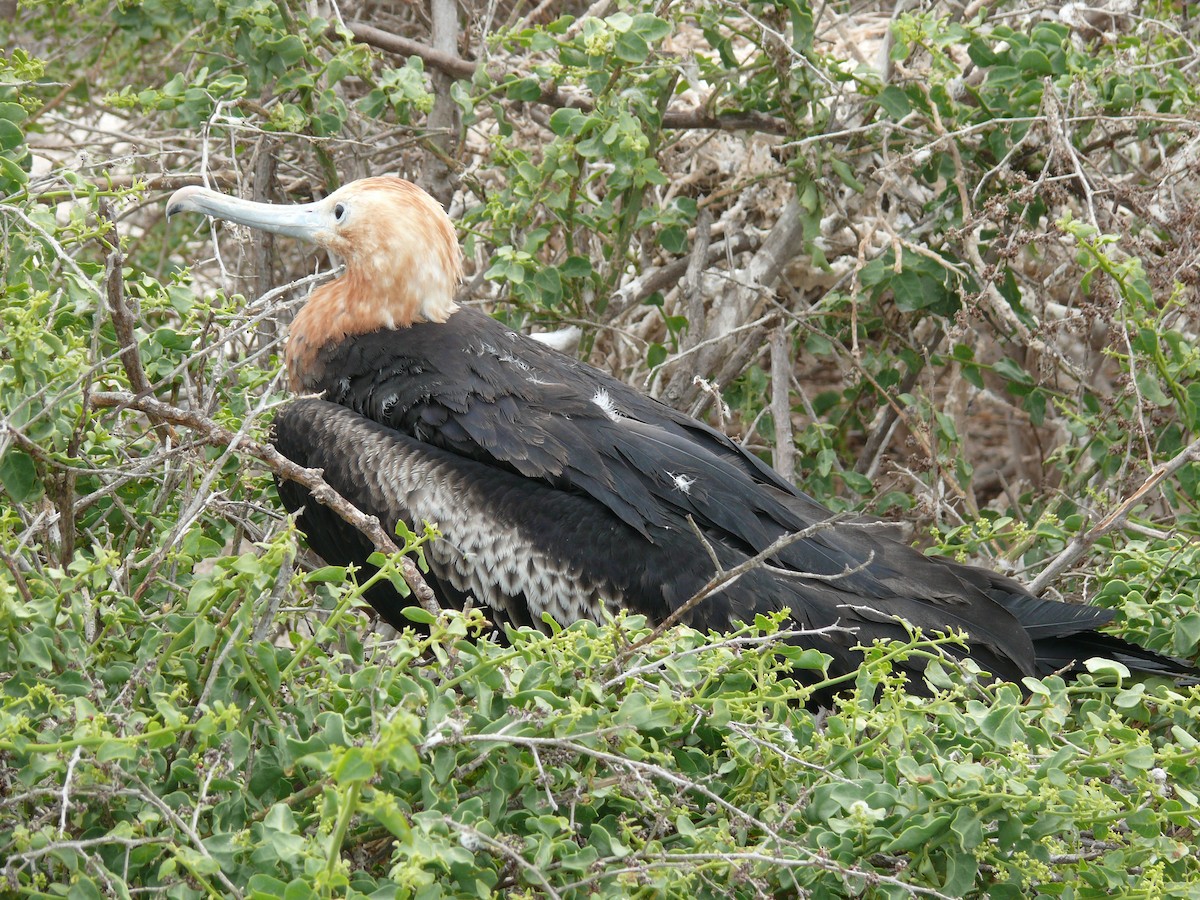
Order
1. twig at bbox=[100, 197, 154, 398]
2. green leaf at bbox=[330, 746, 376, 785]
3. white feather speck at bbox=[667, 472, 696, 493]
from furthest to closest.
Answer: white feather speck at bbox=[667, 472, 696, 493], twig at bbox=[100, 197, 154, 398], green leaf at bbox=[330, 746, 376, 785]

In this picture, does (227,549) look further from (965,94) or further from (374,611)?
(965,94)

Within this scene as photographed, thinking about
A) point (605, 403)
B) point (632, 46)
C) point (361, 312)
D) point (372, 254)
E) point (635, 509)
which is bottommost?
point (635, 509)

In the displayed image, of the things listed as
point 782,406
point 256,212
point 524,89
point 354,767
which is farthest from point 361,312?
point 354,767

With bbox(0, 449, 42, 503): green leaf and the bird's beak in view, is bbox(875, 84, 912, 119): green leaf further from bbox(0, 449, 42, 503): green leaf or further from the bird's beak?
bbox(0, 449, 42, 503): green leaf

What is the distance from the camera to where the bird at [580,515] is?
9.91 ft

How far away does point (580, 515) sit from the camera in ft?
10.0

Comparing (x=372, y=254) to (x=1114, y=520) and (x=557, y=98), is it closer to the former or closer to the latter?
(x=557, y=98)

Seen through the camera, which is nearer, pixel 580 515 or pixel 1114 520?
pixel 1114 520

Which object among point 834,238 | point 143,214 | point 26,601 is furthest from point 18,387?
point 143,214

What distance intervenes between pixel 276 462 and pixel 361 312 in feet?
4.31

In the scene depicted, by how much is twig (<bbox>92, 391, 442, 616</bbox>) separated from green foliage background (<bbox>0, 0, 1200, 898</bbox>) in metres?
0.02

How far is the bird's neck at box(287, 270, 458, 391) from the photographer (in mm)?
3436

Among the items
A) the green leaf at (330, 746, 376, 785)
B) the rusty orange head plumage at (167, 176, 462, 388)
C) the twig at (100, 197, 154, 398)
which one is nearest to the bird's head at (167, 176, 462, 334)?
the rusty orange head plumage at (167, 176, 462, 388)

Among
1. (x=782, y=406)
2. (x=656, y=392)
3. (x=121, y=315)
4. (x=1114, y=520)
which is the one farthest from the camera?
(x=656, y=392)
